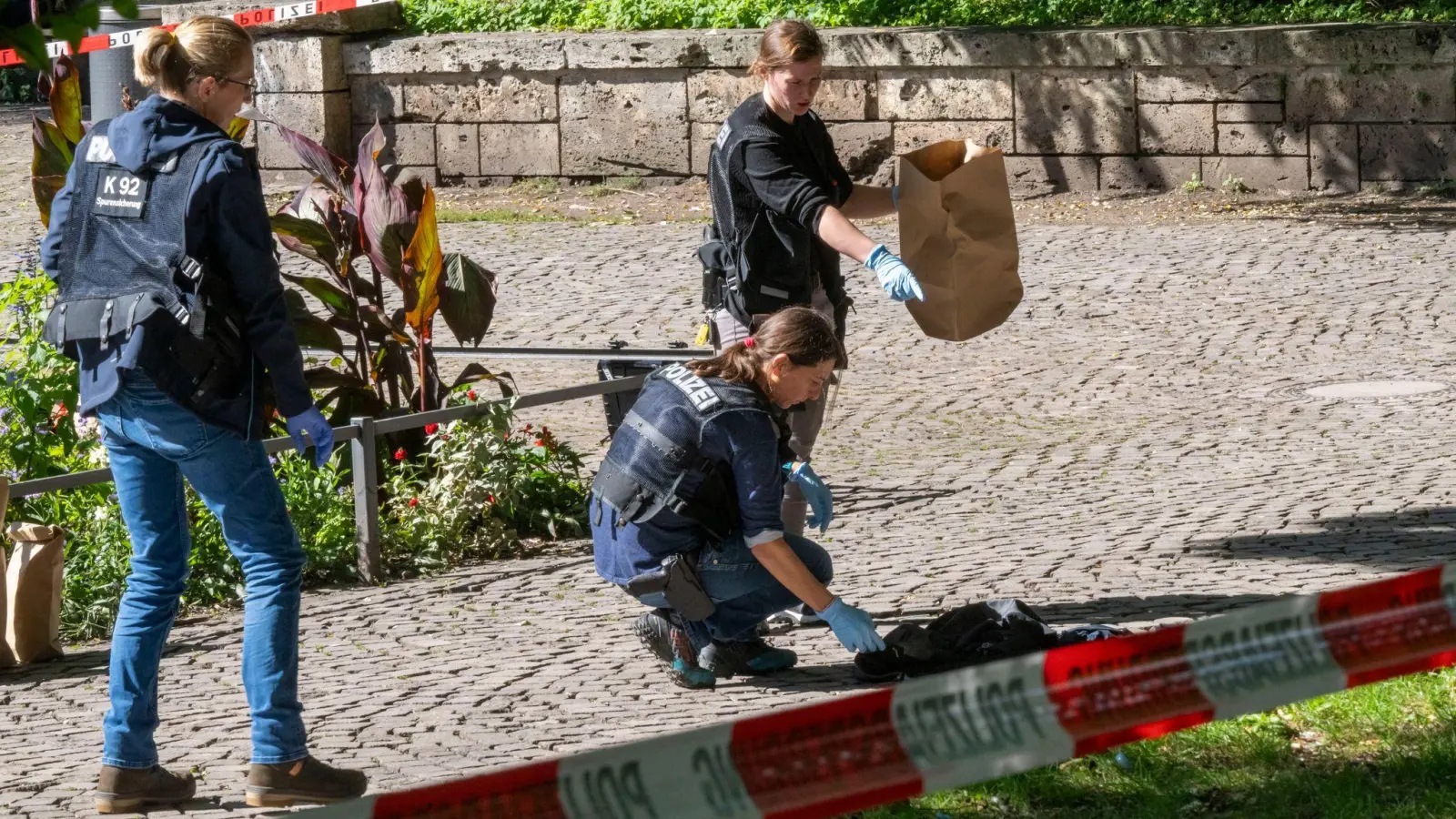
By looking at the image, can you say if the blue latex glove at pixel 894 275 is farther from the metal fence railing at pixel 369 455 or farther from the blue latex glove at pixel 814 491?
the metal fence railing at pixel 369 455

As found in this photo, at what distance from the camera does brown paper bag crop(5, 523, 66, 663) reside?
5879 millimetres

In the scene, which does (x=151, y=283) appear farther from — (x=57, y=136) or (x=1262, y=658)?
(x=57, y=136)

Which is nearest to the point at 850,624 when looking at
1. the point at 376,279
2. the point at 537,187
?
the point at 376,279

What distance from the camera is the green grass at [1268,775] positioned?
4145 millimetres

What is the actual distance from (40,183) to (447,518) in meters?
2.07

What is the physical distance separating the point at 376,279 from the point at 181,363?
3.74 metres

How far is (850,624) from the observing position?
16.4 feet

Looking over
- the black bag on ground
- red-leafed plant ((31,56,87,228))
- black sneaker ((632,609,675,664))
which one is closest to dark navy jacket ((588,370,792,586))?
black sneaker ((632,609,675,664))

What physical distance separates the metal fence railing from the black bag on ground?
2204mm

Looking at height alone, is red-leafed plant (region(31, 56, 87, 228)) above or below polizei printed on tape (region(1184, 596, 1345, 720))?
above

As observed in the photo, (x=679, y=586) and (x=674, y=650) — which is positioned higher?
(x=679, y=586)

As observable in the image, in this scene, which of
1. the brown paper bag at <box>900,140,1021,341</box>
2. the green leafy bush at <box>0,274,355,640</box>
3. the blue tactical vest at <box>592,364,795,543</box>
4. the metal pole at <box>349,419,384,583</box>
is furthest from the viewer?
the metal pole at <box>349,419,384,583</box>

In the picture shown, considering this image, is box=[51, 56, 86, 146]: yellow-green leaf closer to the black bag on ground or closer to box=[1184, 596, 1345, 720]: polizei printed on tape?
the black bag on ground

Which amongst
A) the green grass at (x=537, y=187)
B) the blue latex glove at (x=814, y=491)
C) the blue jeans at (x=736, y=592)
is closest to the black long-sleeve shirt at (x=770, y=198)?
the blue latex glove at (x=814, y=491)
